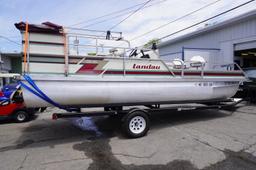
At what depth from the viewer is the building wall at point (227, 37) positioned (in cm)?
1108

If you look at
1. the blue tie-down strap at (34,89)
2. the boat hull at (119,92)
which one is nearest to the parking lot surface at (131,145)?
the boat hull at (119,92)

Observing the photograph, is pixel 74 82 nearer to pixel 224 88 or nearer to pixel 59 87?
pixel 59 87

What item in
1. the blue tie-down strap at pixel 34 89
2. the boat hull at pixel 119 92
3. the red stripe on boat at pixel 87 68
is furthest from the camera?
the red stripe on boat at pixel 87 68

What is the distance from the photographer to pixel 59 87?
471 centimetres

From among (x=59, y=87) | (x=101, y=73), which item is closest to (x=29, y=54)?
(x=59, y=87)

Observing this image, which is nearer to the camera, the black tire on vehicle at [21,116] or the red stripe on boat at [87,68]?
the red stripe on boat at [87,68]

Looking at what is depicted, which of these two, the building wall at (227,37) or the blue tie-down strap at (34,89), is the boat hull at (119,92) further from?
the building wall at (227,37)

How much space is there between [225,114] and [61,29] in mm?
6403

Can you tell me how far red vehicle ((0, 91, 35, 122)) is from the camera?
7422 mm

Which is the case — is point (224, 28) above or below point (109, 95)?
above

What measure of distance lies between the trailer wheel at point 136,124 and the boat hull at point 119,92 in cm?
34

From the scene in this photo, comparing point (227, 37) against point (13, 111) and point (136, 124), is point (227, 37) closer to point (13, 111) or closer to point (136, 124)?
point (136, 124)

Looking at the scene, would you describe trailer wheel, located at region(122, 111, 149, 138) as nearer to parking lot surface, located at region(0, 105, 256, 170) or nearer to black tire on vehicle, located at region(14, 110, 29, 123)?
parking lot surface, located at region(0, 105, 256, 170)

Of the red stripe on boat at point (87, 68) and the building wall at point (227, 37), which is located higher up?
the building wall at point (227, 37)
